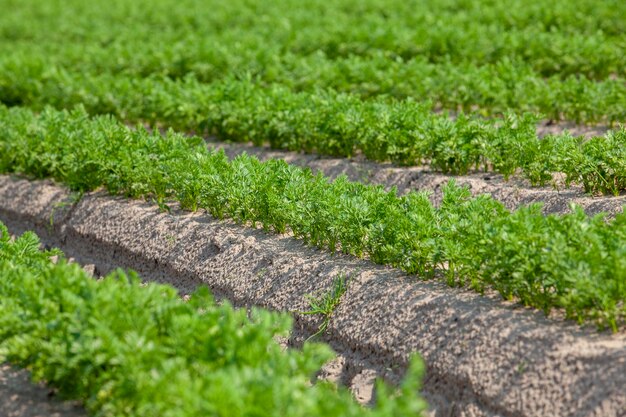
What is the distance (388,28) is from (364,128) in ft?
21.0

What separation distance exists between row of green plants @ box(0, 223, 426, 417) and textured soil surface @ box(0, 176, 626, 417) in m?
0.75

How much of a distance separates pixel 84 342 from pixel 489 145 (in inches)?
180

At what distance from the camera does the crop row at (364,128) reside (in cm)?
774

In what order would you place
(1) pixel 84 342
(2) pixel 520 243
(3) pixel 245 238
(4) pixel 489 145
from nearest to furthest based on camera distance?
1. (1) pixel 84 342
2. (2) pixel 520 243
3. (3) pixel 245 238
4. (4) pixel 489 145

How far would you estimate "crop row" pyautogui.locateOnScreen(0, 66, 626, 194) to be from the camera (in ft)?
25.4

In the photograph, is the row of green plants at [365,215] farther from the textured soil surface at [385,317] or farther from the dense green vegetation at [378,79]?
the dense green vegetation at [378,79]

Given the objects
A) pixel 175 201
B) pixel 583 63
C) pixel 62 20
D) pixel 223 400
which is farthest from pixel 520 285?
pixel 62 20

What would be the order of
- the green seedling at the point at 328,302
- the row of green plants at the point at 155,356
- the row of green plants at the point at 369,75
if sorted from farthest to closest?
the row of green plants at the point at 369,75 < the green seedling at the point at 328,302 < the row of green plants at the point at 155,356

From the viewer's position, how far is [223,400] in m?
4.00

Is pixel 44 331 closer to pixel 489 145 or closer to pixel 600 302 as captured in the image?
pixel 600 302

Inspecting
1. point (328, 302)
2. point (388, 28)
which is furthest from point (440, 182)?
point (388, 28)

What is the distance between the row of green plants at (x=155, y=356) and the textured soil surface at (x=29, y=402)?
7cm

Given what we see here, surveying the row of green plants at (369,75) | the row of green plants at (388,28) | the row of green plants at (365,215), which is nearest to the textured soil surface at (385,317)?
the row of green plants at (365,215)

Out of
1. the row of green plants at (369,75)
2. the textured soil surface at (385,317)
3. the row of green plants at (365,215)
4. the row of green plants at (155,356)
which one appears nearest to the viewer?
the row of green plants at (155,356)
